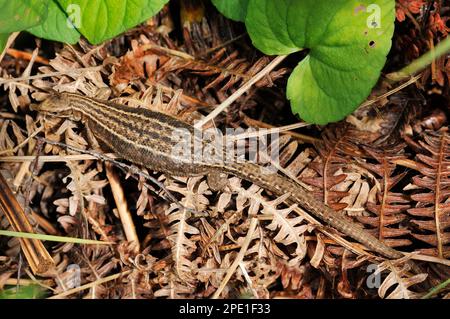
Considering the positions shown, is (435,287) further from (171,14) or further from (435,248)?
(171,14)

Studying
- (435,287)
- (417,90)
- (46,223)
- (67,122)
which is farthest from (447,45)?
(46,223)

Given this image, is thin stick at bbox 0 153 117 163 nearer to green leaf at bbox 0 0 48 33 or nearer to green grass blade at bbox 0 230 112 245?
green grass blade at bbox 0 230 112 245

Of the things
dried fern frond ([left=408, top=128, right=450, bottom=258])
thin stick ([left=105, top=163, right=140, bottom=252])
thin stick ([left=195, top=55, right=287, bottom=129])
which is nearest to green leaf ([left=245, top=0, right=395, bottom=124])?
thin stick ([left=195, top=55, right=287, bottom=129])

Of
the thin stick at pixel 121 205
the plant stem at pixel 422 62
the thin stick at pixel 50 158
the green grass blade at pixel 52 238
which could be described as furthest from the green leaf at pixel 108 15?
the plant stem at pixel 422 62

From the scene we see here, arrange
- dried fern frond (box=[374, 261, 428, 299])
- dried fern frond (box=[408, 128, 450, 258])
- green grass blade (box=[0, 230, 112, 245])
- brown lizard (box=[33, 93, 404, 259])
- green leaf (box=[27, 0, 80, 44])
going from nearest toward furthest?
1. dried fern frond (box=[374, 261, 428, 299])
2. dried fern frond (box=[408, 128, 450, 258])
3. green grass blade (box=[0, 230, 112, 245])
4. brown lizard (box=[33, 93, 404, 259])
5. green leaf (box=[27, 0, 80, 44])

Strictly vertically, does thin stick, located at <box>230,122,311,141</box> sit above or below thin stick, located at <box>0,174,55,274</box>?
above
